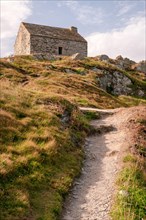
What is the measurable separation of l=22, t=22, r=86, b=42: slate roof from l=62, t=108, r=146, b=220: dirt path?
1884 inches

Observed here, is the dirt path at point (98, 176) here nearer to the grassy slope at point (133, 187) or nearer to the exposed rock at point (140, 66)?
the grassy slope at point (133, 187)

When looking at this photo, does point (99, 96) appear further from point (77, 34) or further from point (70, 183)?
point (77, 34)

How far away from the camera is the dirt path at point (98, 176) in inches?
575

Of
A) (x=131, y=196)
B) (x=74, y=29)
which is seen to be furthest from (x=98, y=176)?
(x=74, y=29)

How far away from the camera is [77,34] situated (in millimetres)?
78750

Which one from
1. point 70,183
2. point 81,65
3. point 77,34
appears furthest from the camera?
point 77,34

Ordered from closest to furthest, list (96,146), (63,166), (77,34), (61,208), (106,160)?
(61,208) < (63,166) < (106,160) < (96,146) < (77,34)

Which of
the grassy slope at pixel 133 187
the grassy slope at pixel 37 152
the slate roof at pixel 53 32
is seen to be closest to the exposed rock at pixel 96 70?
the slate roof at pixel 53 32

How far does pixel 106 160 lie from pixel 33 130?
4774 mm

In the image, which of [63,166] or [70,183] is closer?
[70,183]

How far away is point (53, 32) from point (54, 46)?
12.5 ft

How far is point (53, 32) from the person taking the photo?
74.2 meters

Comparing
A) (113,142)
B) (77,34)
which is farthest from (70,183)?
(77,34)

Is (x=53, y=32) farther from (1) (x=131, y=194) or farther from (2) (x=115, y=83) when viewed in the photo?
(1) (x=131, y=194)
